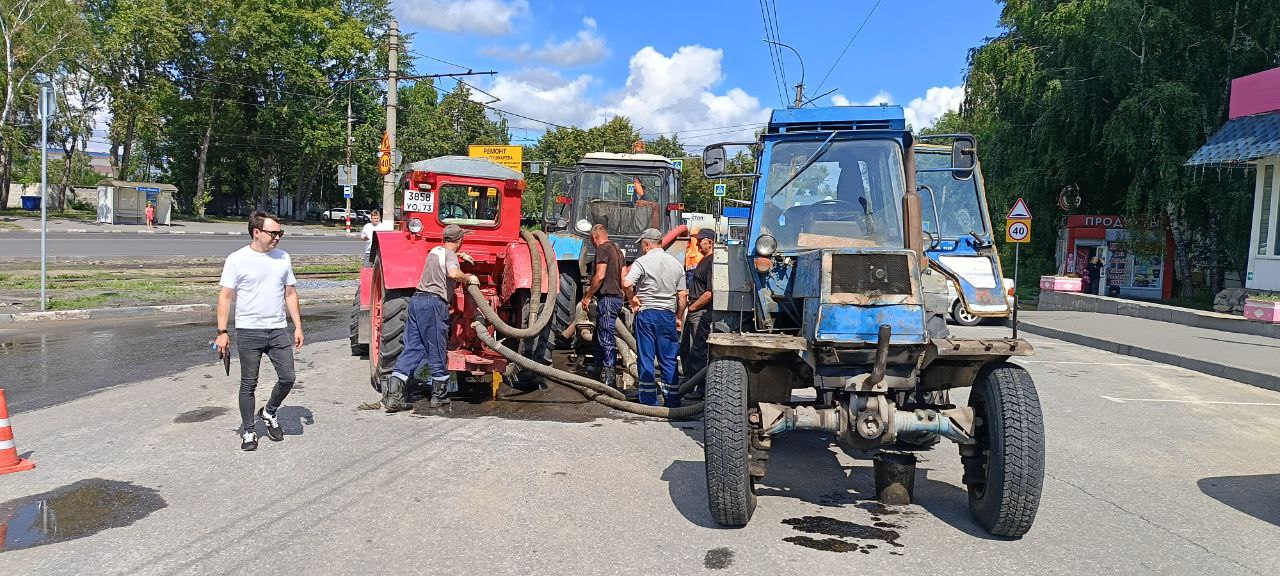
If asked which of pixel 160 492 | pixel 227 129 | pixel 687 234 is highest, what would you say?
pixel 227 129

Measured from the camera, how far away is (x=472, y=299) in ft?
27.9

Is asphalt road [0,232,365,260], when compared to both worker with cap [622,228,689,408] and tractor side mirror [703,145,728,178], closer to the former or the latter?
worker with cap [622,228,689,408]

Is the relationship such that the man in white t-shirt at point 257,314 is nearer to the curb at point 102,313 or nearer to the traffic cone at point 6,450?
the traffic cone at point 6,450

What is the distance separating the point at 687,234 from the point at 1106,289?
21.1 meters

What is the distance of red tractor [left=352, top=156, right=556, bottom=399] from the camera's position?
8477 mm

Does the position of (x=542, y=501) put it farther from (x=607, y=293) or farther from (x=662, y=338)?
(x=607, y=293)

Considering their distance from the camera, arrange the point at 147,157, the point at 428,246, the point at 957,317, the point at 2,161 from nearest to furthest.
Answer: the point at 957,317 < the point at 428,246 < the point at 2,161 < the point at 147,157

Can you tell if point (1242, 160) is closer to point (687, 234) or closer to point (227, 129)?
point (687, 234)

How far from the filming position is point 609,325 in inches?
383

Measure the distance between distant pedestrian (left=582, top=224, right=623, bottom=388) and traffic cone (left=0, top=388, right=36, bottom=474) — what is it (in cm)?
532

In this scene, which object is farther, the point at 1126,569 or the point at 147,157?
the point at 147,157

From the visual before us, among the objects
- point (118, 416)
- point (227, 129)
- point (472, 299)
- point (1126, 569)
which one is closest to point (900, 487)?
point (1126, 569)

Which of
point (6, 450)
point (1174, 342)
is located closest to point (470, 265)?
point (6, 450)

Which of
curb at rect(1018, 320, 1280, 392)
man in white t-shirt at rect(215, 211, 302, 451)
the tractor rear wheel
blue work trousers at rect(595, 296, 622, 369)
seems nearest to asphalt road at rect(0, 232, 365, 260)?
the tractor rear wheel
